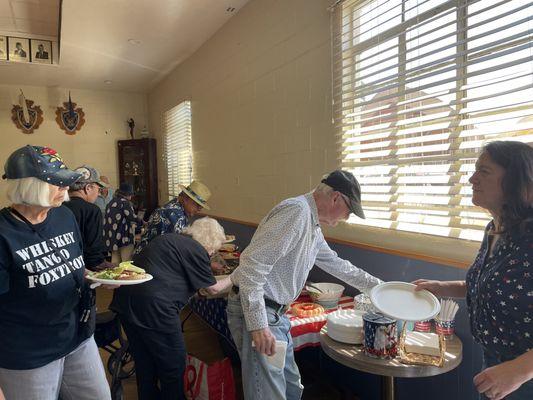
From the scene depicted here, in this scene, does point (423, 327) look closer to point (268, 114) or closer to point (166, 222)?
point (166, 222)

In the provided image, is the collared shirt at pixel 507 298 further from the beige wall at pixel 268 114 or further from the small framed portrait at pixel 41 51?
the small framed portrait at pixel 41 51

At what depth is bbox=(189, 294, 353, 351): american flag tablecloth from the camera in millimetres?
2018

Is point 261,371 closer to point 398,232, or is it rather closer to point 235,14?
point 398,232

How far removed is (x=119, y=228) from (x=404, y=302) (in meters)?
3.33

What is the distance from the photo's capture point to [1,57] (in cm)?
470

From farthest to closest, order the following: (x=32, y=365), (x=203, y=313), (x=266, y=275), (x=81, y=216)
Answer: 1. (x=203, y=313)
2. (x=81, y=216)
3. (x=266, y=275)
4. (x=32, y=365)

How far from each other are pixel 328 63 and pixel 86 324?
2101 millimetres

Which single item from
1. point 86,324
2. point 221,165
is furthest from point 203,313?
point 221,165

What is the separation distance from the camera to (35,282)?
1396 mm

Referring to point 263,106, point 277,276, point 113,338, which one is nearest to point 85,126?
point 263,106

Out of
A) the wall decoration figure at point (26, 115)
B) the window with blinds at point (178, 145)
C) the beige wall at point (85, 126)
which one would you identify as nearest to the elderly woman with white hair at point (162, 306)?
the window with blinds at point (178, 145)

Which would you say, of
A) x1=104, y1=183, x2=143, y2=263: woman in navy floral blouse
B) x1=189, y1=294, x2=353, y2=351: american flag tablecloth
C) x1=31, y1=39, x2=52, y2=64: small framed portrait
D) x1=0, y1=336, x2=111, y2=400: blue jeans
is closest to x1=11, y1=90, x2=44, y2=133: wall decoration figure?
x1=31, y1=39, x2=52, y2=64: small framed portrait

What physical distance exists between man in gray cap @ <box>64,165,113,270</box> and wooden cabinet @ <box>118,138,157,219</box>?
372cm

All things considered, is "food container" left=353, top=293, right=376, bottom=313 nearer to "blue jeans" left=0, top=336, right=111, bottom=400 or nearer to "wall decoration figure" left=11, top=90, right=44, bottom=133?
"blue jeans" left=0, top=336, right=111, bottom=400
